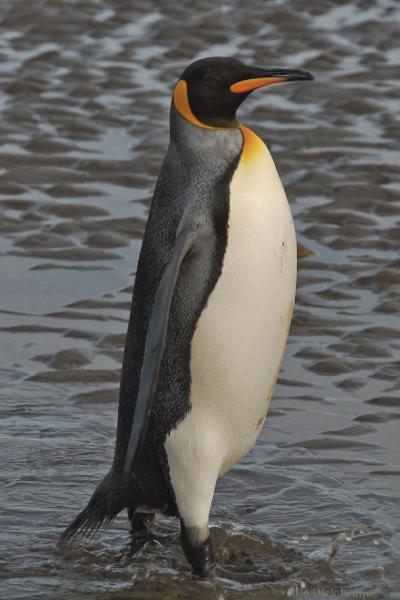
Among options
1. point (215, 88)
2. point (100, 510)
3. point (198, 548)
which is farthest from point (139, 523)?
point (215, 88)

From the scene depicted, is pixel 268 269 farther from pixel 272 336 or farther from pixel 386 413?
pixel 386 413

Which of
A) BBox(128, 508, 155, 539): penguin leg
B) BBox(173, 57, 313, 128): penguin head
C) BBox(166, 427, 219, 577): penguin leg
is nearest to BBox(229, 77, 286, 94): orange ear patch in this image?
BBox(173, 57, 313, 128): penguin head

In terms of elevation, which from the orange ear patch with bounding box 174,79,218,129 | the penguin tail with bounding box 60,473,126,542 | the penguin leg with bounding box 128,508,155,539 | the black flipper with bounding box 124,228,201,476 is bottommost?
the penguin leg with bounding box 128,508,155,539

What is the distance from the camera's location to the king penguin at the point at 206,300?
3949 millimetres

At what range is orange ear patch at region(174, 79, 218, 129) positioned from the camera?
159 inches

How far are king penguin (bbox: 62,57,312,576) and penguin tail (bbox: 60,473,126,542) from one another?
0.02 meters

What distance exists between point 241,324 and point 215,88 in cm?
63

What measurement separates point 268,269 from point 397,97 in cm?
559

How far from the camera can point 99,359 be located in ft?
18.6

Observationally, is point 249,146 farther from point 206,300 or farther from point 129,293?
→ point 129,293

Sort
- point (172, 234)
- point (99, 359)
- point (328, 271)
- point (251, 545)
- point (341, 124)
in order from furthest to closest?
1. point (341, 124)
2. point (328, 271)
3. point (99, 359)
4. point (251, 545)
5. point (172, 234)

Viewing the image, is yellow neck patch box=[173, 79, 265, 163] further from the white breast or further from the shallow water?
the shallow water

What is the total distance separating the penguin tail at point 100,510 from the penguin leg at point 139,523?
0.35ft

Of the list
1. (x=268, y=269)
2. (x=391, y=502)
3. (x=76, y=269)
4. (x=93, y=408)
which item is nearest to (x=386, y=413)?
(x=391, y=502)
